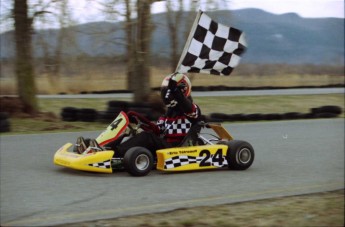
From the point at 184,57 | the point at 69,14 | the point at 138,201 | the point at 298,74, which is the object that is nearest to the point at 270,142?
the point at 184,57

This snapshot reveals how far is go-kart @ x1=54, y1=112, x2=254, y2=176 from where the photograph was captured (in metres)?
6.25

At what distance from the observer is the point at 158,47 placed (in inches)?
689

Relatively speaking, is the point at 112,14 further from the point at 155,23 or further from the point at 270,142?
the point at 270,142

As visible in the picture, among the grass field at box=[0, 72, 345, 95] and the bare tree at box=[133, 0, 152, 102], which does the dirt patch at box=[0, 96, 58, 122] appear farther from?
the grass field at box=[0, 72, 345, 95]

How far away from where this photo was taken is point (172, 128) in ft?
22.5

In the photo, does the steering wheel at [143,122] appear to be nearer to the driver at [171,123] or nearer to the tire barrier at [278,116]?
the driver at [171,123]

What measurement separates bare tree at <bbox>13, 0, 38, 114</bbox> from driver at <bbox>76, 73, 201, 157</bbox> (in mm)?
8277

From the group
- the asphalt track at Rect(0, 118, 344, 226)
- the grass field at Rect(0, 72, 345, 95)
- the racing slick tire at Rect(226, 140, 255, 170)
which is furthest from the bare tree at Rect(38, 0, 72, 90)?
the racing slick tire at Rect(226, 140, 255, 170)

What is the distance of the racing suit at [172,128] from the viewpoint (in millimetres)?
6605

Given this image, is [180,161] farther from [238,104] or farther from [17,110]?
[238,104]

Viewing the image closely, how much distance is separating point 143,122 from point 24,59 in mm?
8498

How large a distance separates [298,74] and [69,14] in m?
26.4

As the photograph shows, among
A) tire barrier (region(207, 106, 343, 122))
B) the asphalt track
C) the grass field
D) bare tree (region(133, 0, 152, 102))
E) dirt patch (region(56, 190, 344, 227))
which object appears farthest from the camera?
the grass field

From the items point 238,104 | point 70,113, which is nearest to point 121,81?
point 238,104
